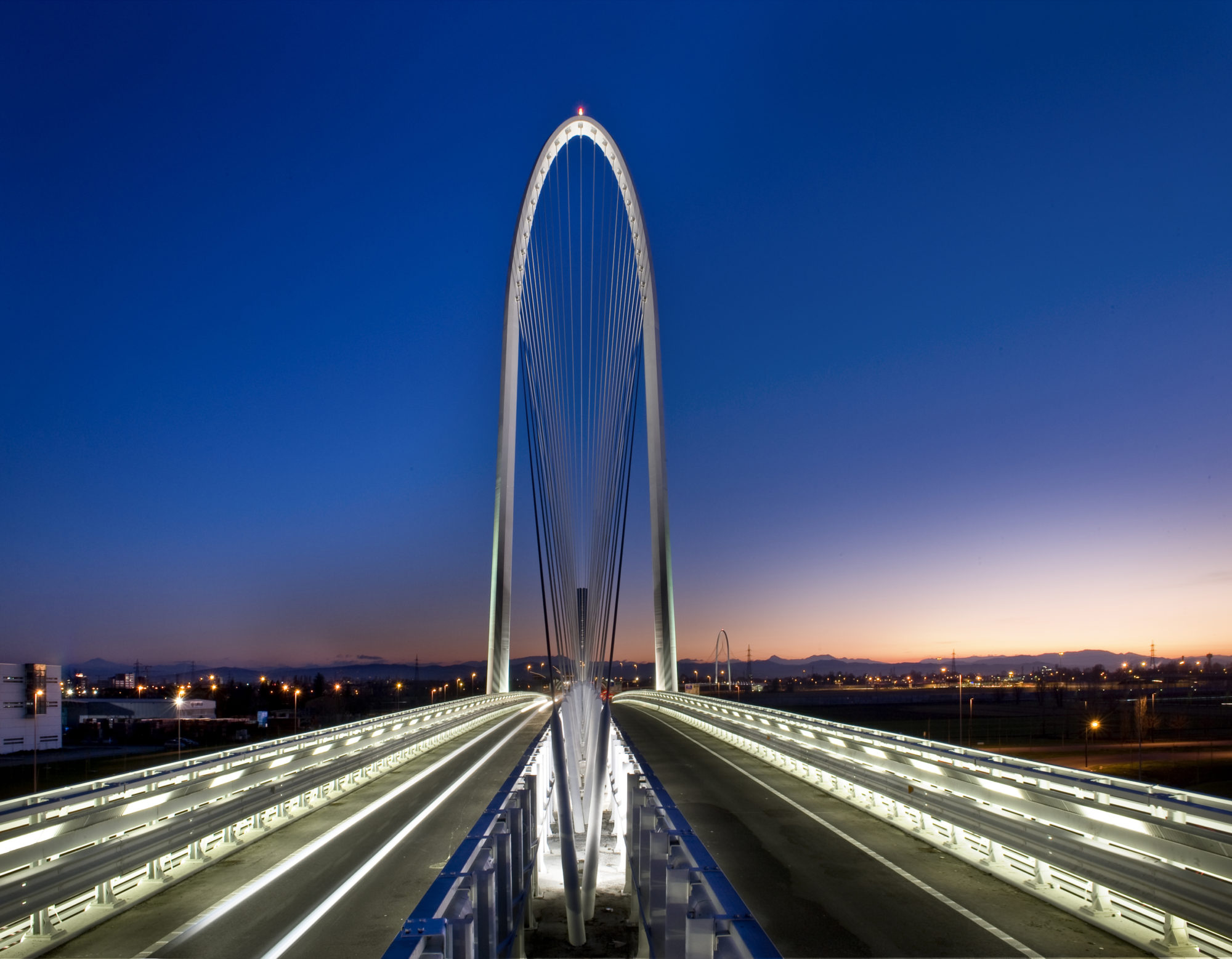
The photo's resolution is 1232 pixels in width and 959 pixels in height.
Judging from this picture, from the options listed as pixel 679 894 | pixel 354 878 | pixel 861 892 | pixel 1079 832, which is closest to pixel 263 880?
pixel 354 878

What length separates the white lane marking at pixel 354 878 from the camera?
7.83 metres

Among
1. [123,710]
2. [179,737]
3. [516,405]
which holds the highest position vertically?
[516,405]

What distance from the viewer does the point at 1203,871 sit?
23.2ft

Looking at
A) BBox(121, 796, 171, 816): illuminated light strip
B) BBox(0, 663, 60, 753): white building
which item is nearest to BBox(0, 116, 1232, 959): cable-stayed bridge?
BBox(121, 796, 171, 816): illuminated light strip

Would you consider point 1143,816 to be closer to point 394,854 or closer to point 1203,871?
point 1203,871

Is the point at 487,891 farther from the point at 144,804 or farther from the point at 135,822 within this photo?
the point at 144,804

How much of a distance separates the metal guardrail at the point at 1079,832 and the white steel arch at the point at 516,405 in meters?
39.0

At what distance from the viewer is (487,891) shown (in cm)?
566

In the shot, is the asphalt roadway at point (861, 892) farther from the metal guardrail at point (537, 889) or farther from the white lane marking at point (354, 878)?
the white lane marking at point (354, 878)

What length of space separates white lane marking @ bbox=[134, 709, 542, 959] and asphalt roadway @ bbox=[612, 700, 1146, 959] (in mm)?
4847

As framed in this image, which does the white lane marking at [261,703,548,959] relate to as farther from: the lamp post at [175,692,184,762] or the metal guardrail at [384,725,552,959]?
the lamp post at [175,692,184,762]

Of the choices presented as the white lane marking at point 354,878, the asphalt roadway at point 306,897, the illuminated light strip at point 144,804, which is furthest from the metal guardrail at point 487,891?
the illuminated light strip at point 144,804

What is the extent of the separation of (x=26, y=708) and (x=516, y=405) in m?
41.3

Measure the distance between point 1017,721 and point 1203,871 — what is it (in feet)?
294
